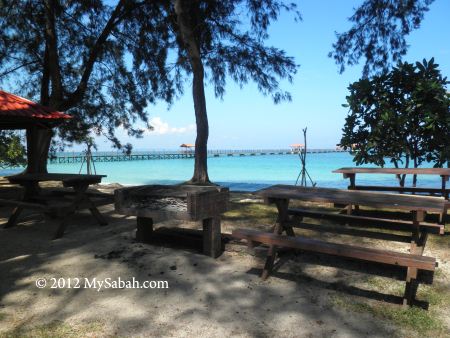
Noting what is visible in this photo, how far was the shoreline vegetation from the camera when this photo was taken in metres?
2.52

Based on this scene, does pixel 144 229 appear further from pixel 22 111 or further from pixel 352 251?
pixel 22 111

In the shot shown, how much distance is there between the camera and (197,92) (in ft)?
33.8

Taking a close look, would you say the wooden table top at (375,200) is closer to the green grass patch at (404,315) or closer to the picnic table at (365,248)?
the picnic table at (365,248)

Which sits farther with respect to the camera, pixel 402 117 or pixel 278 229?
pixel 402 117

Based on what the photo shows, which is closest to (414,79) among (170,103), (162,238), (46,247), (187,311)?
(162,238)

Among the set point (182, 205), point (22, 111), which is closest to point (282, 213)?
point (182, 205)

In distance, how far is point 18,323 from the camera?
8.56 feet

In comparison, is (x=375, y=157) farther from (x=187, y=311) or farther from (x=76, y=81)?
(x=76, y=81)

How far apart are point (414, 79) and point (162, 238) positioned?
500cm

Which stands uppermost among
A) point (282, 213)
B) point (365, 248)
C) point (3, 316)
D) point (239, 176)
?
point (282, 213)

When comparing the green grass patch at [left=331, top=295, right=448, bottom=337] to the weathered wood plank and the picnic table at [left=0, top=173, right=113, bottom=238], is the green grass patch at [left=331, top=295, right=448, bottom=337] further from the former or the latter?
the picnic table at [left=0, top=173, right=113, bottom=238]

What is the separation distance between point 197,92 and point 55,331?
27.8 feet

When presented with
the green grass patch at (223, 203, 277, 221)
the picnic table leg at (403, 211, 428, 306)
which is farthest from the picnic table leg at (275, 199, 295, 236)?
the green grass patch at (223, 203, 277, 221)

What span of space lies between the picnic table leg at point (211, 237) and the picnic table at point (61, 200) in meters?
2.09
